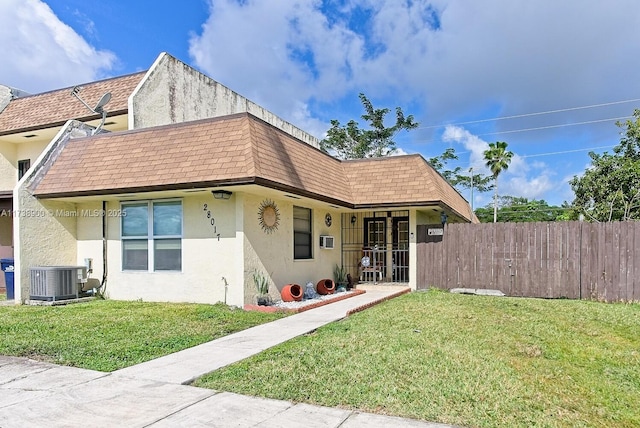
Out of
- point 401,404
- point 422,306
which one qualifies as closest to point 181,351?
point 401,404

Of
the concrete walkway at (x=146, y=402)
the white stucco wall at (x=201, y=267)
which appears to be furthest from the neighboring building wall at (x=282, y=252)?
the concrete walkway at (x=146, y=402)

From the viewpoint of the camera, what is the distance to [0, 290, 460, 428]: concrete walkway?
359 centimetres

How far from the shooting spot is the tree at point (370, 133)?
3306 centimetres

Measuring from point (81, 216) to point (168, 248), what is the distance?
10.2ft

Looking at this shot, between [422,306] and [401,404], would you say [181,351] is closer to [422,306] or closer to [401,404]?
[401,404]

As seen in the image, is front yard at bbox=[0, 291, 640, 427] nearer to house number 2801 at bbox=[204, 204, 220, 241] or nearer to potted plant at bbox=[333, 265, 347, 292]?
house number 2801 at bbox=[204, 204, 220, 241]

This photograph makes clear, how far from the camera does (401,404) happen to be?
3.91 metres

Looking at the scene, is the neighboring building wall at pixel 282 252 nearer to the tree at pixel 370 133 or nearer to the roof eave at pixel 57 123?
the roof eave at pixel 57 123

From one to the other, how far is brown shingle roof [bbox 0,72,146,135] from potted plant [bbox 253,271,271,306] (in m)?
7.89

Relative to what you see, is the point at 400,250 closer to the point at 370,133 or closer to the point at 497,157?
the point at 370,133

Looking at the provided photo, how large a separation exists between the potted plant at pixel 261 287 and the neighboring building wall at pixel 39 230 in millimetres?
5415

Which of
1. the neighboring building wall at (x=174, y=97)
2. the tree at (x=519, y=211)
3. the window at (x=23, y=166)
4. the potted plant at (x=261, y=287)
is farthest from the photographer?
the tree at (x=519, y=211)

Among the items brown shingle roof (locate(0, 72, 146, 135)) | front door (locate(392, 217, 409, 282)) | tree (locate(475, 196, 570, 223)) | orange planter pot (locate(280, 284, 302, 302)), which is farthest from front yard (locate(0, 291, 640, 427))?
tree (locate(475, 196, 570, 223))

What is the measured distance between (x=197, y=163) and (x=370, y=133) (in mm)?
25529
